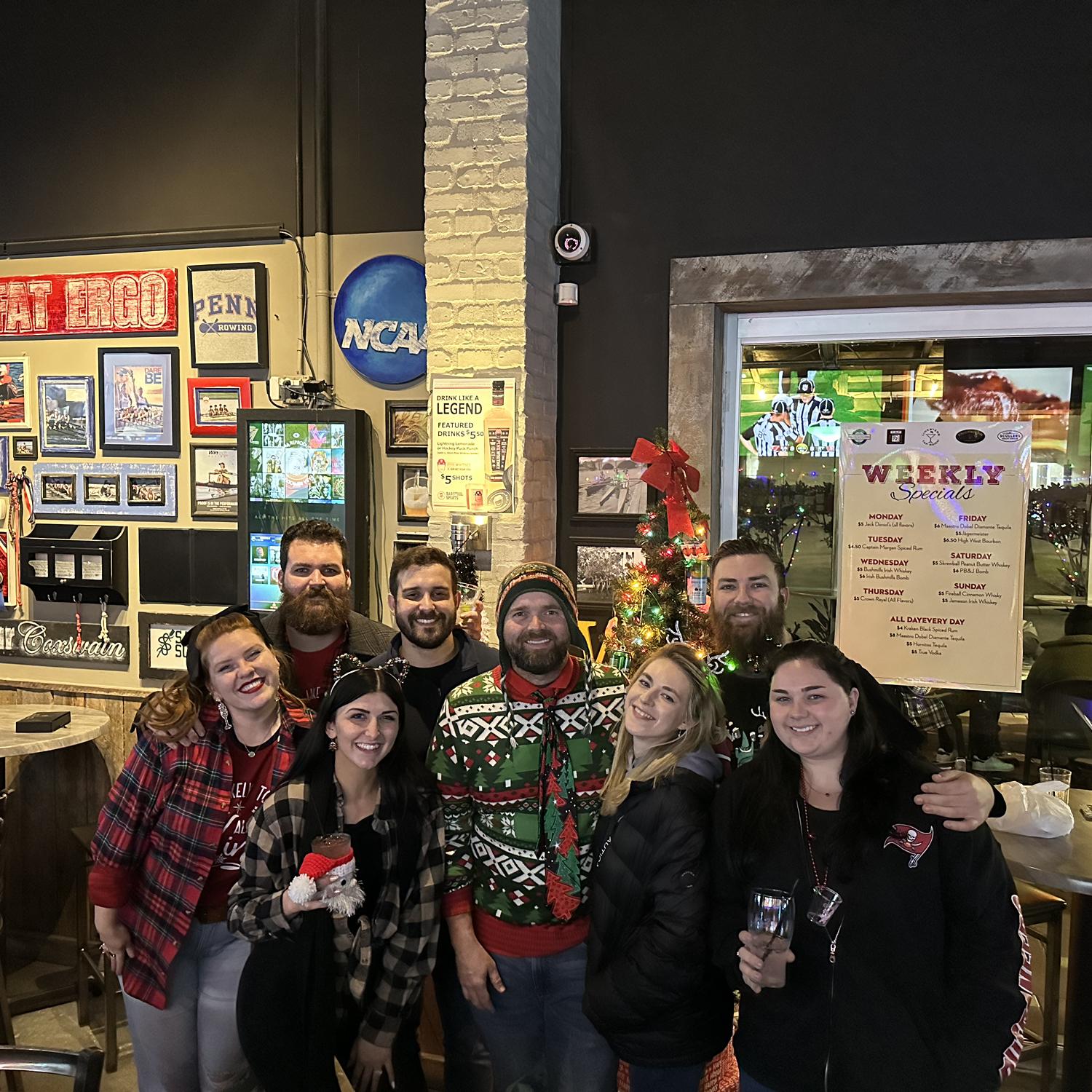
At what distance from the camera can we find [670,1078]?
2088 millimetres

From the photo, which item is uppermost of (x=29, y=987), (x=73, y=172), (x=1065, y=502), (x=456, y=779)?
(x=73, y=172)

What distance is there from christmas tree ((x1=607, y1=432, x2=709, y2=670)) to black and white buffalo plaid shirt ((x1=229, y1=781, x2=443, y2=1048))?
104 centimetres

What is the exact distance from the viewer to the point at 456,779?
2.34 metres

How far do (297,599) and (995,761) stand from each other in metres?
2.94

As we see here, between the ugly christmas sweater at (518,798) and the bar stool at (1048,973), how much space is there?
162cm

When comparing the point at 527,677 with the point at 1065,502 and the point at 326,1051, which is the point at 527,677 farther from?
the point at 1065,502

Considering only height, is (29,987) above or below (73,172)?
below

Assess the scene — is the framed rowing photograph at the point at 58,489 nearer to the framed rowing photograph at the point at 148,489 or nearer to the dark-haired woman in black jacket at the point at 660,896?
the framed rowing photograph at the point at 148,489

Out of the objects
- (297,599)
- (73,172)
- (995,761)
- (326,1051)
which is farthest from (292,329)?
(995,761)

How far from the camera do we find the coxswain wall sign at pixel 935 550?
321cm

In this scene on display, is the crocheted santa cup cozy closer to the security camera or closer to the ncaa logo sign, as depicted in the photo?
the ncaa logo sign

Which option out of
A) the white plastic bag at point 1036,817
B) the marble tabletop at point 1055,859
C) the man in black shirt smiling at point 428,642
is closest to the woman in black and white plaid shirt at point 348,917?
the man in black shirt smiling at point 428,642

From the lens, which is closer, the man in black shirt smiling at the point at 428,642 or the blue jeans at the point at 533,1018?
the blue jeans at the point at 533,1018

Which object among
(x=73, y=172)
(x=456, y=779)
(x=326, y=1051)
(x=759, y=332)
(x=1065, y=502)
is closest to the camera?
(x=326, y=1051)
